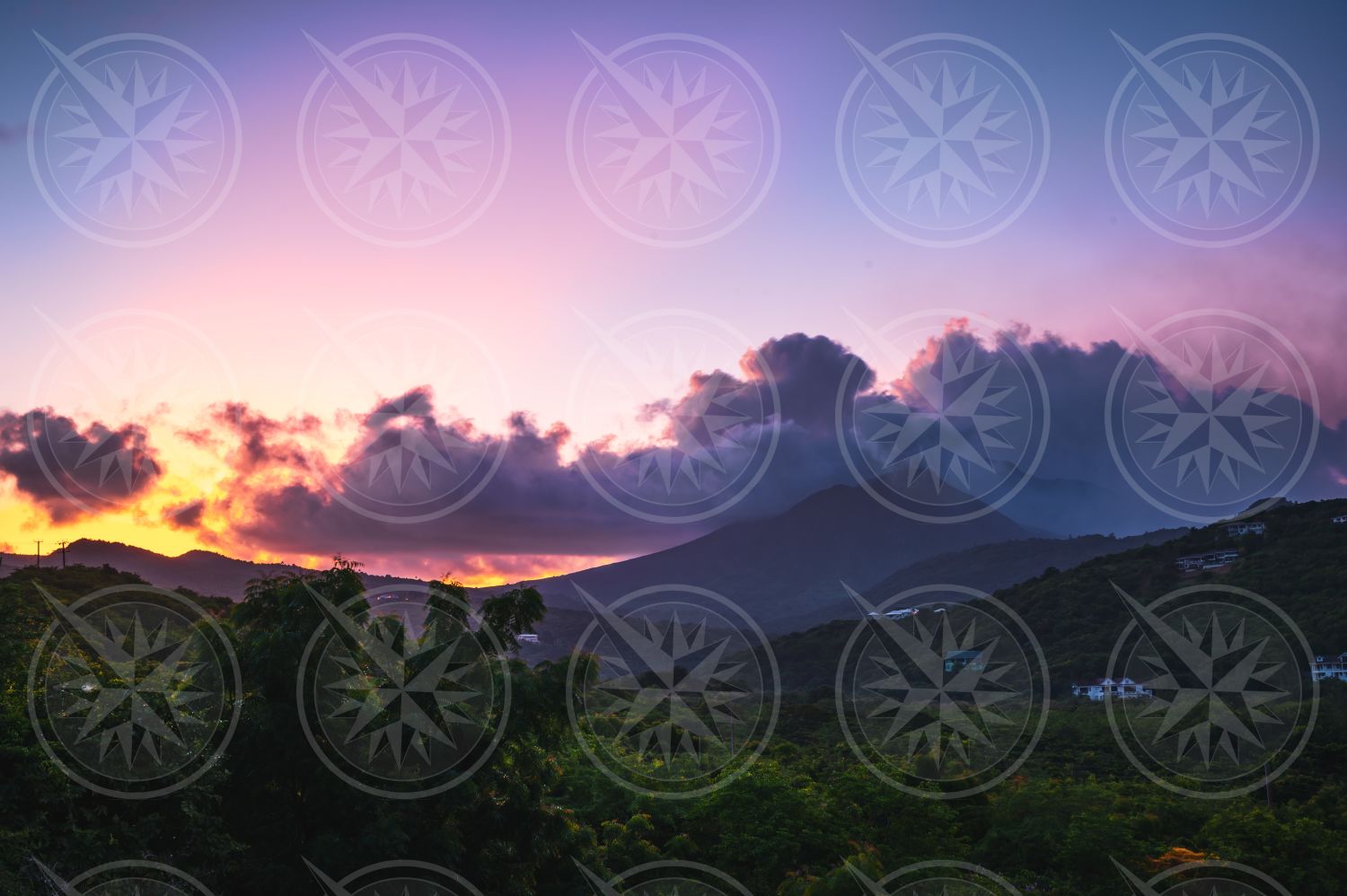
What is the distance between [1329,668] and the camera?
144ft

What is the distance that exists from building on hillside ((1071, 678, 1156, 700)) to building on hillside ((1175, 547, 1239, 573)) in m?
21.1

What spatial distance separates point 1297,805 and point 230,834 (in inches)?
1041

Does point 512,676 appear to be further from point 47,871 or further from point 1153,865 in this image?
point 1153,865

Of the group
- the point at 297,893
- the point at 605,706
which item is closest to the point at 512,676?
the point at 297,893

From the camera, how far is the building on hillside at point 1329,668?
141 feet

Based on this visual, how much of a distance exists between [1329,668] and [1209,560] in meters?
23.3

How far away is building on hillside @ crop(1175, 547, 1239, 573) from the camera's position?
6500 cm

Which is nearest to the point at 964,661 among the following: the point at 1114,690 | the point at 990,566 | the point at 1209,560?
the point at 1114,690

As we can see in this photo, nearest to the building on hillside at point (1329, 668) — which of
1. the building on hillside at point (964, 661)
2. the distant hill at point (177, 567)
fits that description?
the building on hillside at point (964, 661)

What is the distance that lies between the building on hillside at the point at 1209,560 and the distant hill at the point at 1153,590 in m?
0.70

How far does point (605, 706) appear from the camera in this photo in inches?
1414

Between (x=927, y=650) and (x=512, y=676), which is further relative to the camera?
(x=927, y=650)

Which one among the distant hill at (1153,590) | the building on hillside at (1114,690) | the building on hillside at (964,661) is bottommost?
the building on hillside at (1114,690)

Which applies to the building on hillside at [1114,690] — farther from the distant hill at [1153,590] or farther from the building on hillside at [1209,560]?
the building on hillside at [1209,560]
